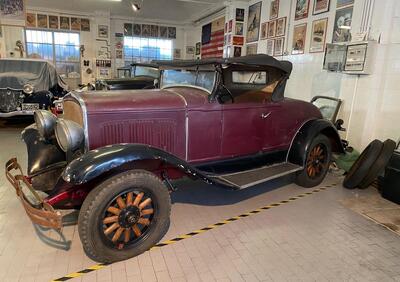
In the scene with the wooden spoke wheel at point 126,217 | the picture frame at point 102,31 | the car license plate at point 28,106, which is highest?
the picture frame at point 102,31

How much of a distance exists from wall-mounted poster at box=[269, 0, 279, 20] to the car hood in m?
4.71

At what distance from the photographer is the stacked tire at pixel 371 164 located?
377 centimetres

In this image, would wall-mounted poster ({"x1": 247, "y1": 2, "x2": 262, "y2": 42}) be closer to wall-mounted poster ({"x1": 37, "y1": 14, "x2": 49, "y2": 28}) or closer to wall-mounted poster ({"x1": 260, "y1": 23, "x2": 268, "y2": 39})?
wall-mounted poster ({"x1": 260, "y1": 23, "x2": 268, "y2": 39})

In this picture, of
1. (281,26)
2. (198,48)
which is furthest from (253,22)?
(198,48)

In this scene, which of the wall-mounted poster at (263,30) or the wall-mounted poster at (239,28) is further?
the wall-mounted poster at (239,28)

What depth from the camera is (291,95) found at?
6.52m

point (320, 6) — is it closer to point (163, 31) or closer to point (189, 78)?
point (189, 78)

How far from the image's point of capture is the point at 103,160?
7.16 feet

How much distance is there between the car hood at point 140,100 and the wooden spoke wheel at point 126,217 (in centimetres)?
80

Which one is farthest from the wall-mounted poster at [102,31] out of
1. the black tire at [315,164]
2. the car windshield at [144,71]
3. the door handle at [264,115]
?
the black tire at [315,164]

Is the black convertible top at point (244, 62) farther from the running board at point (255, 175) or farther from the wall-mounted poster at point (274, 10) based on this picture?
the wall-mounted poster at point (274, 10)

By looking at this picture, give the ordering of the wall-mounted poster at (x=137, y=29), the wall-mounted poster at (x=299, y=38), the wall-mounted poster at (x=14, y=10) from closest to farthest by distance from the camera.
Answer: the wall-mounted poster at (x=299, y=38)
the wall-mounted poster at (x=14, y=10)
the wall-mounted poster at (x=137, y=29)

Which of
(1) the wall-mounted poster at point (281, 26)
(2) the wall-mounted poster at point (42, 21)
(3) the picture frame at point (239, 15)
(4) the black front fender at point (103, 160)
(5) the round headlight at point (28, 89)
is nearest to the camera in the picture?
(4) the black front fender at point (103, 160)

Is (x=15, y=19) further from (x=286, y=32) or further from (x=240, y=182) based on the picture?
(x=240, y=182)
